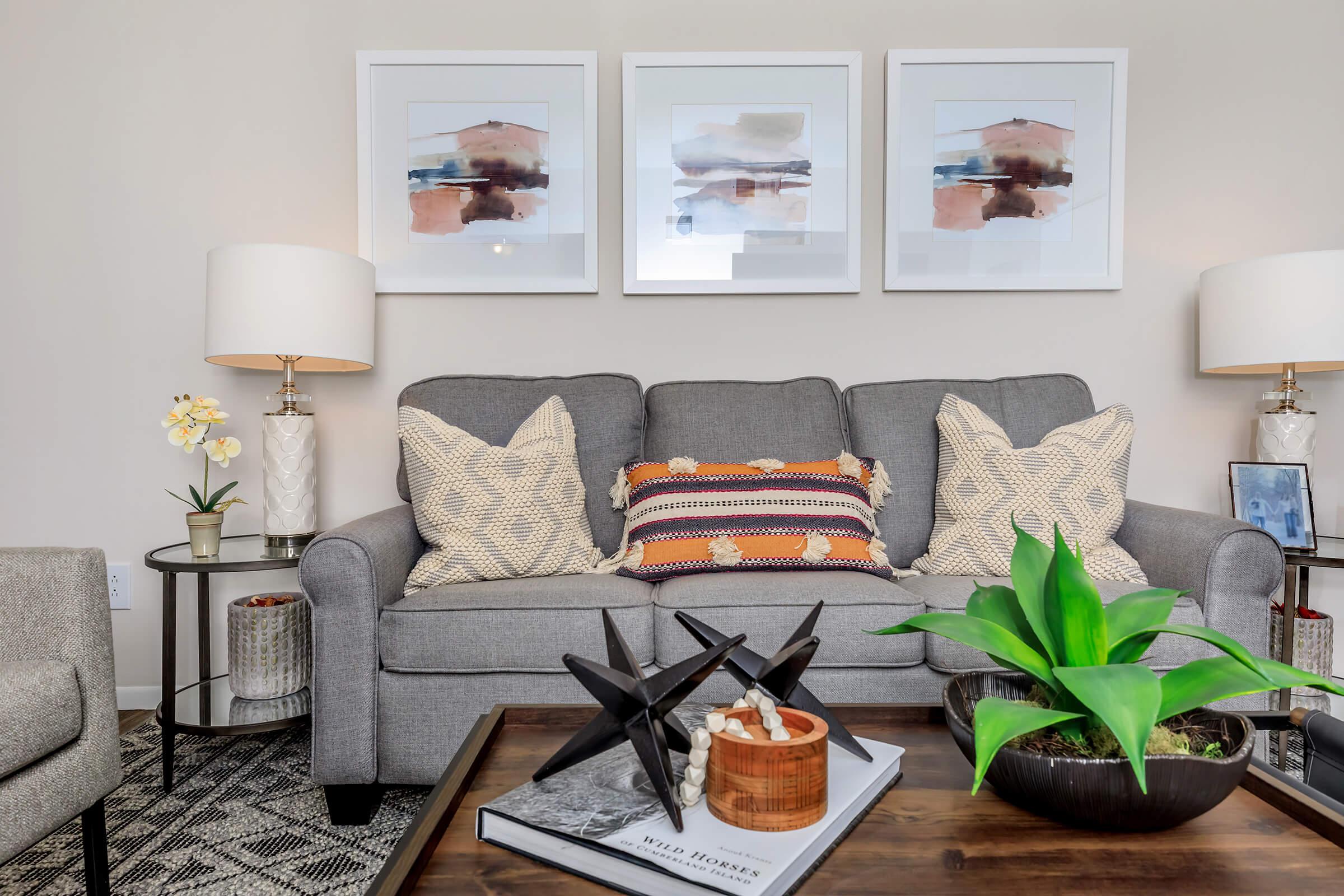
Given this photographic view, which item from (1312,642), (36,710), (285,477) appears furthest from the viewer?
(285,477)

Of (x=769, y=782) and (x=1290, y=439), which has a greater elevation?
(x=1290, y=439)

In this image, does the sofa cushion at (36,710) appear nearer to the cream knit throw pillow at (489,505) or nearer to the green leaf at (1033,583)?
the cream knit throw pillow at (489,505)

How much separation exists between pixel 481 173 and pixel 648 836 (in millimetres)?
2176

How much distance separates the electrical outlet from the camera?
2352 mm

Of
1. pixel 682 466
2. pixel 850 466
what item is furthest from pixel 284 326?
pixel 850 466

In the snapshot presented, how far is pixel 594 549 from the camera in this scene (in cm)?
197

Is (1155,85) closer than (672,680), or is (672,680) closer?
(672,680)

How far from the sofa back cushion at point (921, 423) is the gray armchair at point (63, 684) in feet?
5.71

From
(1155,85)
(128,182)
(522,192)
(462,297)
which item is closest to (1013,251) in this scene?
(1155,85)

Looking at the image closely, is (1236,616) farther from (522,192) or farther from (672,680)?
(522,192)

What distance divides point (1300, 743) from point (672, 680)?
227cm

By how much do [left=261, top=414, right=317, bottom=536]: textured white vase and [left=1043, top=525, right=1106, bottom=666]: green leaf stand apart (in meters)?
1.85

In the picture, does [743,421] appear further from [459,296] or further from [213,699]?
[213,699]

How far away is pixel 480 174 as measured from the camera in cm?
238
